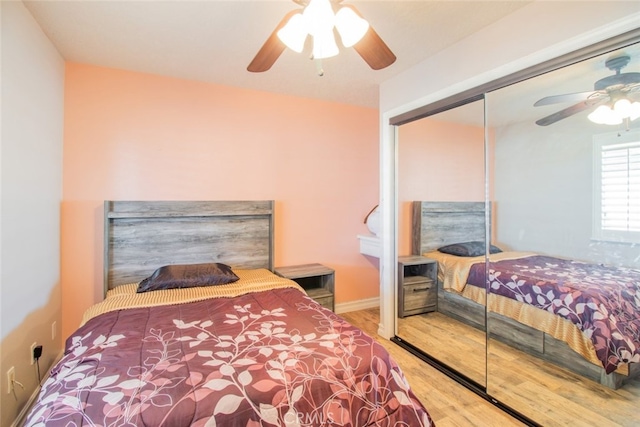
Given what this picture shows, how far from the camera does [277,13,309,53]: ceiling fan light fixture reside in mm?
1460

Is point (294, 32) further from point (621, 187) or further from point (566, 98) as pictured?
point (621, 187)

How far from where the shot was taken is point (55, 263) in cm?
234

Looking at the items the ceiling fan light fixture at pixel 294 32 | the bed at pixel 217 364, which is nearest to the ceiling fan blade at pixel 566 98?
the ceiling fan light fixture at pixel 294 32

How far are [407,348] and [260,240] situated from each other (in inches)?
Answer: 65.8

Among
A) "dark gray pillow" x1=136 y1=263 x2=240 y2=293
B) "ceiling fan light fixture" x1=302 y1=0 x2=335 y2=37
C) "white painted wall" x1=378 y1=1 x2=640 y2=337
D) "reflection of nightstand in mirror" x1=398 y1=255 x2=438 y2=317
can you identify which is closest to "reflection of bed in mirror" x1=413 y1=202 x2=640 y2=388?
"reflection of nightstand in mirror" x1=398 y1=255 x2=438 y2=317

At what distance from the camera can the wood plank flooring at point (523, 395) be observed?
1.77 meters

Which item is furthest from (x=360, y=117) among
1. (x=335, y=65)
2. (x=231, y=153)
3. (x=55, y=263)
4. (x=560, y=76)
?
(x=55, y=263)

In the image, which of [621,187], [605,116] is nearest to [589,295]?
[621,187]

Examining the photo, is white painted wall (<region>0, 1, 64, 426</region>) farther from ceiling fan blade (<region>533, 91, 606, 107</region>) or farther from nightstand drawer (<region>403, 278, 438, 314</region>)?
ceiling fan blade (<region>533, 91, 606, 107</region>)

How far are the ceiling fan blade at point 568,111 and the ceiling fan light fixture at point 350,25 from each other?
4.31 ft

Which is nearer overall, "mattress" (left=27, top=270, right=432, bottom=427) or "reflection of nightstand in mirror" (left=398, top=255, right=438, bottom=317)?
"mattress" (left=27, top=270, right=432, bottom=427)

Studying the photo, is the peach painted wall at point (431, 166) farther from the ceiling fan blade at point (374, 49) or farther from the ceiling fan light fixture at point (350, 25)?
the ceiling fan light fixture at point (350, 25)

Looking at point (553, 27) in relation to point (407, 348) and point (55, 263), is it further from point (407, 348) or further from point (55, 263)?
point (55, 263)

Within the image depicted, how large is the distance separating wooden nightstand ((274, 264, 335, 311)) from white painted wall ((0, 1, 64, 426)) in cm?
174
